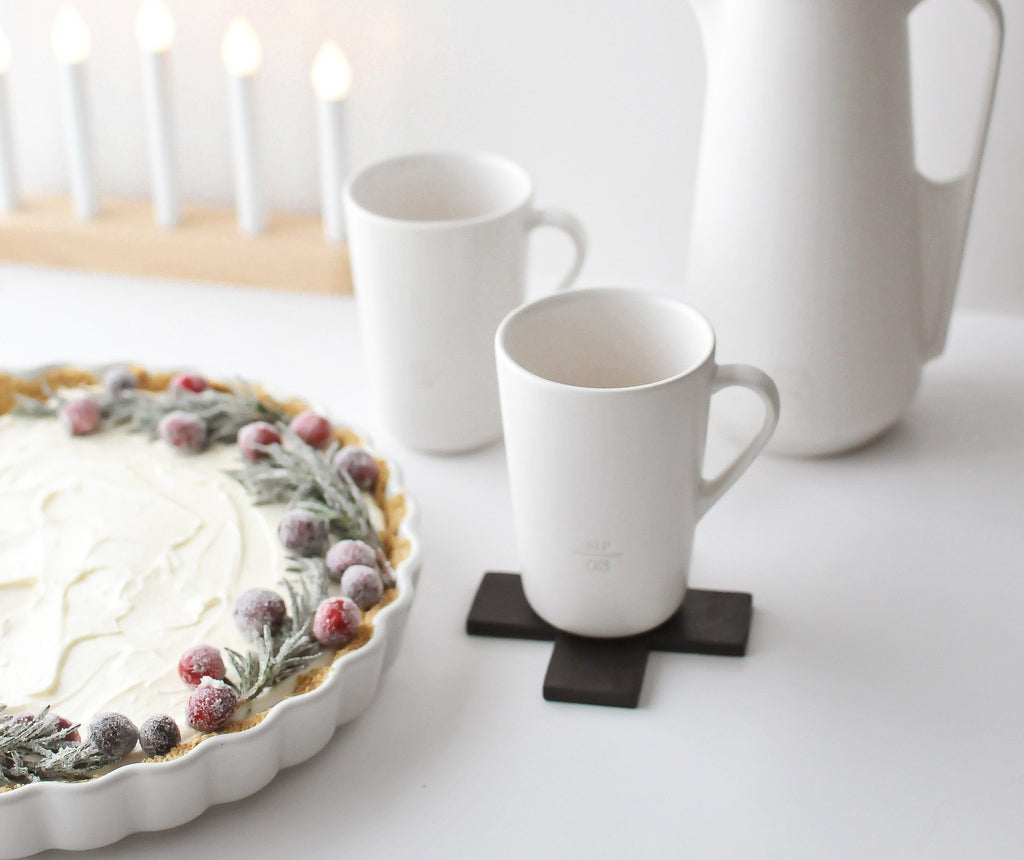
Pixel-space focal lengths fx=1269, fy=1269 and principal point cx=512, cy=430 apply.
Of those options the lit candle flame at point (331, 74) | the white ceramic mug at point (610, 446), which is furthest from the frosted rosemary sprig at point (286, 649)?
the lit candle flame at point (331, 74)

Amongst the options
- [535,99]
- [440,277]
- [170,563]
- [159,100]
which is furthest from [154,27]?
[170,563]

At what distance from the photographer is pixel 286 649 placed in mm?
614

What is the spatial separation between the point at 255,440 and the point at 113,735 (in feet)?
0.83

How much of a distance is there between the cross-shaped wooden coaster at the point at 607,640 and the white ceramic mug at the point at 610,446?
0.01 m

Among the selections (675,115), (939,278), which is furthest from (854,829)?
(675,115)

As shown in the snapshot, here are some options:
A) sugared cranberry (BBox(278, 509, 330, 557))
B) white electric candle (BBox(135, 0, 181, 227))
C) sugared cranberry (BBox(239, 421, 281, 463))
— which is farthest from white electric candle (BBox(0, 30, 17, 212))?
sugared cranberry (BBox(278, 509, 330, 557))

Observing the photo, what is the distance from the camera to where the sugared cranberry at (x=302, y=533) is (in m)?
0.70

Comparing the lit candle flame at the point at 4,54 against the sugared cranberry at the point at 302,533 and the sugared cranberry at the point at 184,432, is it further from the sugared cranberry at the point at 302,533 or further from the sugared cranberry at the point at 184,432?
the sugared cranberry at the point at 302,533

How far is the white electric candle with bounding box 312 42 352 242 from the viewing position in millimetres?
1013

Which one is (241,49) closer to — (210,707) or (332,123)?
(332,123)

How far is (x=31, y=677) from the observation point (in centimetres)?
63

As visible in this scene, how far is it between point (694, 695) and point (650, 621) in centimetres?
5

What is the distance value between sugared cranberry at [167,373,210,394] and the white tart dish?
0.28 m

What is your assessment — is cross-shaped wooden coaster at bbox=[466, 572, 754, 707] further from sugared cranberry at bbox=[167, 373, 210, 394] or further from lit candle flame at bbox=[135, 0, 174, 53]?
lit candle flame at bbox=[135, 0, 174, 53]
